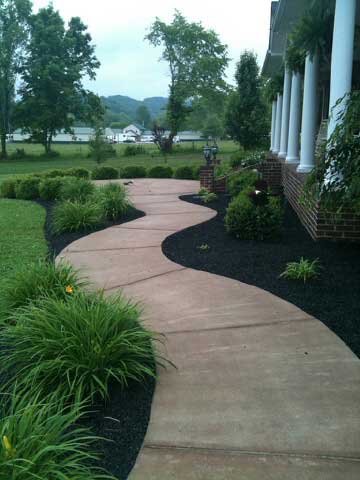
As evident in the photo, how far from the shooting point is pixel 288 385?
8.60ft

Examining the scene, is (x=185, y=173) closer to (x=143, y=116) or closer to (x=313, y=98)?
(x=313, y=98)

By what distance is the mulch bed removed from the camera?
80.8 inches

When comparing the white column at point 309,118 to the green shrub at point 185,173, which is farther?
the green shrub at point 185,173

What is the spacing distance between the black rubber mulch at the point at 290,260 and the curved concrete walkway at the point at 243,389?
167mm

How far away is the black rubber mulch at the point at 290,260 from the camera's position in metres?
3.67

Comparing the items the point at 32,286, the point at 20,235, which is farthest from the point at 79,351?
the point at 20,235

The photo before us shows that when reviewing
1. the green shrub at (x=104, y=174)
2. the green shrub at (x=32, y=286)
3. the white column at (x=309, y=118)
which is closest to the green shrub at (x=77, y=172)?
the green shrub at (x=104, y=174)

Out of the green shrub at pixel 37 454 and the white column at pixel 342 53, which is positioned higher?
the white column at pixel 342 53

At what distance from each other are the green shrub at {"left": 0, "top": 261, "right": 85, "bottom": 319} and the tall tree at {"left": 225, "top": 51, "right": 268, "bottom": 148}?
24.4 metres

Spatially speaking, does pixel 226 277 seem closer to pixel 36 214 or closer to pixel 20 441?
pixel 20 441

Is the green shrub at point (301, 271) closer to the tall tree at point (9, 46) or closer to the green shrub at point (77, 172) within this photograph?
the green shrub at point (77, 172)

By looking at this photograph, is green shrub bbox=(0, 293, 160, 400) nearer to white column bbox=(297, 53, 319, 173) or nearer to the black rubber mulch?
the black rubber mulch

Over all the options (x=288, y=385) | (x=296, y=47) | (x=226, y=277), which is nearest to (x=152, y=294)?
(x=226, y=277)

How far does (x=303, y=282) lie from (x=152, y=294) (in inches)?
55.4
